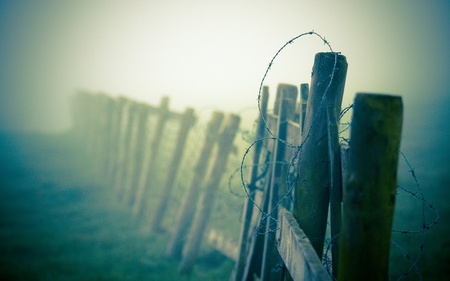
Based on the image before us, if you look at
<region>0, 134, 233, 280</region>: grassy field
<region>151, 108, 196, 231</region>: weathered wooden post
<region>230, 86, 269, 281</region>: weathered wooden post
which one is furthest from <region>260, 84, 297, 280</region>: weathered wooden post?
<region>151, 108, 196, 231</region>: weathered wooden post

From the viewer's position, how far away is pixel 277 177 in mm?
1888

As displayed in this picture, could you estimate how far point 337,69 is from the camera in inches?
44.0

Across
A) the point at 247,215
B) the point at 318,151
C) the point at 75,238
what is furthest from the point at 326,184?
the point at 75,238

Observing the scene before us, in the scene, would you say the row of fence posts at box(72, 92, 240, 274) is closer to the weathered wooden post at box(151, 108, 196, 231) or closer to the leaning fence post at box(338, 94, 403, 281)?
the weathered wooden post at box(151, 108, 196, 231)

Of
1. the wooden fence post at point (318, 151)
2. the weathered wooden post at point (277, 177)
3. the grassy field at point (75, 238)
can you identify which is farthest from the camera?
the grassy field at point (75, 238)

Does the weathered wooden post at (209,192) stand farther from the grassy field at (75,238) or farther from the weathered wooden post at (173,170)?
the weathered wooden post at (173,170)

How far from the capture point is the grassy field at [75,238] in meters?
3.44

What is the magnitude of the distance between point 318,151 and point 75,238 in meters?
5.10

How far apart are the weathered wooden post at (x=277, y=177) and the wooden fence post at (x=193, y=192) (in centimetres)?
178

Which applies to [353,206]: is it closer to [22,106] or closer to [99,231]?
[99,231]

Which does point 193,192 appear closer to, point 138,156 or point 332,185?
point 138,156

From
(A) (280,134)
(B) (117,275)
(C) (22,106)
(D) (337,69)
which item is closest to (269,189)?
(A) (280,134)

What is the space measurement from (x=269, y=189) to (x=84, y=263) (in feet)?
11.7

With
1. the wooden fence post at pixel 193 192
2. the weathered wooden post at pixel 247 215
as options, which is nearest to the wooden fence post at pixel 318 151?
the weathered wooden post at pixel 247 215
